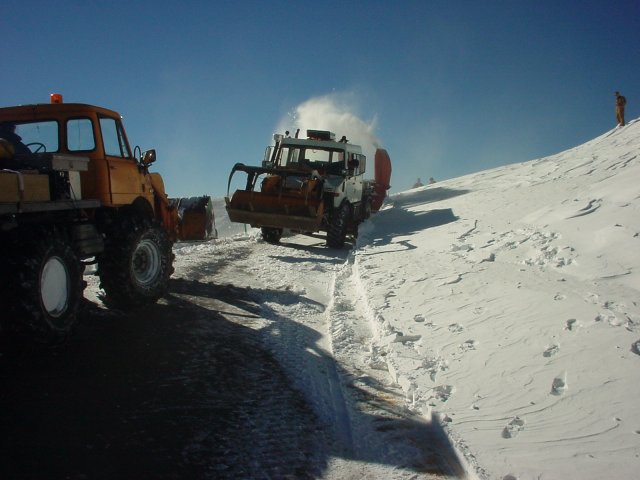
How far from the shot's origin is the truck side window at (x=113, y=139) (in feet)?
18.5

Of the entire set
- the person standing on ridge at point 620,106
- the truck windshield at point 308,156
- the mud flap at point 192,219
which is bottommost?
the mud flap at point 192,219

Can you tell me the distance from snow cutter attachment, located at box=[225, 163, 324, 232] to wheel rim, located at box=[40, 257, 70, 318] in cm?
678

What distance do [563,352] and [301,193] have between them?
25.5 feet

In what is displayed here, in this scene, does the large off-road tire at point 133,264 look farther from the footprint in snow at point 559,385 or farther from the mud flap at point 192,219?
the footprint in snow at point 559,385

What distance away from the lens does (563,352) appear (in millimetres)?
3807

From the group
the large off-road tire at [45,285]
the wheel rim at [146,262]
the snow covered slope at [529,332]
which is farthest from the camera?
the wheel rim at [146,262]

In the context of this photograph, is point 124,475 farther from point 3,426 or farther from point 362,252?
point 362,252

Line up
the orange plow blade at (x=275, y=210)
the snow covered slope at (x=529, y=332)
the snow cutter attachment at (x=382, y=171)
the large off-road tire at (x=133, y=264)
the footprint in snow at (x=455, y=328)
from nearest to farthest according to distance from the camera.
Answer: the snow covered slope at (x=529, y=332), the footprint in snow at (x=455, y=328), the large off-road tire at (x=133, y=264), the orange plow blade at (x=275, y=210), the snow cutter attachment at (x=382, y=171)

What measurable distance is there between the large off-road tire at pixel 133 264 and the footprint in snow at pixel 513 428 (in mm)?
4217

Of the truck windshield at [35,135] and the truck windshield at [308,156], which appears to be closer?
the truck windshield at [35,135]

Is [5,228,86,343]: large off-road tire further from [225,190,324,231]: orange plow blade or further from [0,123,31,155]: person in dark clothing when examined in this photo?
[225,190,324,231]: orange plow blade

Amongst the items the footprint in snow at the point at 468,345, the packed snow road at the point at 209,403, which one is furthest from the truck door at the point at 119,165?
the footprint in snow at the point at 468,345

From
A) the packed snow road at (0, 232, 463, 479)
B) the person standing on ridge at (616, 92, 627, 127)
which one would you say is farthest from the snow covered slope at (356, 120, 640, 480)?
the person standing on ridge at (616, 92, 627, 127)

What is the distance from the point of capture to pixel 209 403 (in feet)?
11.8
